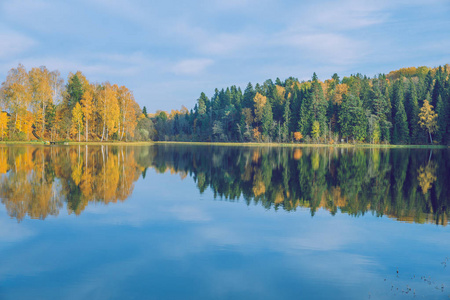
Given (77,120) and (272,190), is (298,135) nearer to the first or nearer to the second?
(77,120)

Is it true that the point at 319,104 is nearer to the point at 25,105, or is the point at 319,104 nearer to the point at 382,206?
the point at 25,105

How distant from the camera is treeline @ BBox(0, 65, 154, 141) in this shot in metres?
76.7

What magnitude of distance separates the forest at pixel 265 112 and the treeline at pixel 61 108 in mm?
197

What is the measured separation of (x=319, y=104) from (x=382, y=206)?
91.8 m

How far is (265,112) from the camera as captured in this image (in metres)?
109

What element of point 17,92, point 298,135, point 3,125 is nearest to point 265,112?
point 298,135

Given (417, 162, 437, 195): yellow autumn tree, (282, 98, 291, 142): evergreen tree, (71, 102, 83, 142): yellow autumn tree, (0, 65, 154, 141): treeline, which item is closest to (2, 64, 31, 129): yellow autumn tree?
(0, 65, 154, 141): treeline

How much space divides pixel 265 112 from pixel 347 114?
24.3 m

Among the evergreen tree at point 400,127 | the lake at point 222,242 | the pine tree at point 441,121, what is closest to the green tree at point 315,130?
the evergreen tree at point 400,127

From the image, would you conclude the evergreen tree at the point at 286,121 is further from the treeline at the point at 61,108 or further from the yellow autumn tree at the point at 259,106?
the treeline at the point at 61,108

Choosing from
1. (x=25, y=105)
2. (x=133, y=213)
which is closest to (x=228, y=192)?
(x=133, y=213)

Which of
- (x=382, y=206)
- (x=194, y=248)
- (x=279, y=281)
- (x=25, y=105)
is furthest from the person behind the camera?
(x=25, y=105)

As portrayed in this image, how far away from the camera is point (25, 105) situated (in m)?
77.1

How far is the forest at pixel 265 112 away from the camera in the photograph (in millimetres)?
79125
